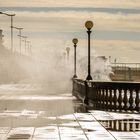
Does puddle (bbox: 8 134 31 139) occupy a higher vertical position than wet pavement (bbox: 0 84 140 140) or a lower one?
higher

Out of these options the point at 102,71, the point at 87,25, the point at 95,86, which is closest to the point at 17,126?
the point at 95,86

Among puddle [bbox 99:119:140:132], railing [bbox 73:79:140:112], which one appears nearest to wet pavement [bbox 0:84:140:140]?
puddle [bbox 99:119:140:132]

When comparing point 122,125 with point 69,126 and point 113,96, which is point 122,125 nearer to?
point 69,126

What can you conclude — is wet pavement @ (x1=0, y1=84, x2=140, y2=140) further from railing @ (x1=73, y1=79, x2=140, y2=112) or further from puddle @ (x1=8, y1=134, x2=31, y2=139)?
railing @ (x1=73, y1=79, x2=140, y2=112)

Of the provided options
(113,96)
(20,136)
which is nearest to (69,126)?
(20,136)

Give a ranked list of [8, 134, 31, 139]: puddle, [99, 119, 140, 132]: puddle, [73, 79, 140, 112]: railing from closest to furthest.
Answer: [8, 134, 31, 139]: puddle, [99, 119, 140, 132]: puddle, [73, 79, 140, 112]: railing

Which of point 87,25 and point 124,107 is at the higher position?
point 87,25

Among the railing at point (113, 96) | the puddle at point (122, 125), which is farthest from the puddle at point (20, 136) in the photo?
the railing at point (113, 96)

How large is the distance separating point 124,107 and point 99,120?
5.15 metres

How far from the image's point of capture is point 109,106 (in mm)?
27531

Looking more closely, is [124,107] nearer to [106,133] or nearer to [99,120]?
[99,120]

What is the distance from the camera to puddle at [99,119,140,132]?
18636mm

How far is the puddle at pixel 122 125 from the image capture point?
18636 mm

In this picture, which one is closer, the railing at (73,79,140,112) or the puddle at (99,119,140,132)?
the puddle at (99,119,140,132)
